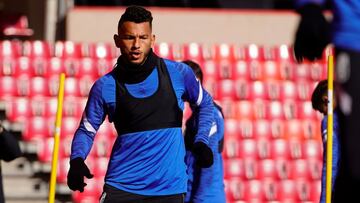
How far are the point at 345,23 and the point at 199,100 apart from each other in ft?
6.64

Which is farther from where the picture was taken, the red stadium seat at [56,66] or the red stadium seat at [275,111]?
the red stadium seat at [56,66]

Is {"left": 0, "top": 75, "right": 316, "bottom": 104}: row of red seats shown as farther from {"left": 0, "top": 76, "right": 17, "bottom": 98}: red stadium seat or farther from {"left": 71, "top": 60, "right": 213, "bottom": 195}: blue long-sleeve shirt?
{"left": 71, "top": 60, "right": 213, "bottom": 195}: blue long-sleeve shirt

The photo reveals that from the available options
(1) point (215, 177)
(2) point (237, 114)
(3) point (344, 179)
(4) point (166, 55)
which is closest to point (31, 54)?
(4) point (166, 55)

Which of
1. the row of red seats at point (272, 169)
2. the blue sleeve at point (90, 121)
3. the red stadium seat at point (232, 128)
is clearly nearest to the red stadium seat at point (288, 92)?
the red stadium seat at point (232, 128)

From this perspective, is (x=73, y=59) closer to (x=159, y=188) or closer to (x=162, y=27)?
(x=162, y=27)

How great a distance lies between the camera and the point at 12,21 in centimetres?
2359

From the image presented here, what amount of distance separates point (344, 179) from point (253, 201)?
847 cm

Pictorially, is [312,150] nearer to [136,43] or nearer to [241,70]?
[241,70]

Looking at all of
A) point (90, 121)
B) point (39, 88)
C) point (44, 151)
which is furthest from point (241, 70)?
point (90, 121)

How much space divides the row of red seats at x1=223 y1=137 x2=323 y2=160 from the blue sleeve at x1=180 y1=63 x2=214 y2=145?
262 inches

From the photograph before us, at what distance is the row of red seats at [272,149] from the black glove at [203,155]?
692 centimetres

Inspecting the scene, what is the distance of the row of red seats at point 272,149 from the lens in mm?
12094

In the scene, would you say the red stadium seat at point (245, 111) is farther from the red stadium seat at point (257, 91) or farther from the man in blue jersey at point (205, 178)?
the man in blue jersey at point (205, 178)

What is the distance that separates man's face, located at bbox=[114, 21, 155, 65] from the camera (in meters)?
5.07
